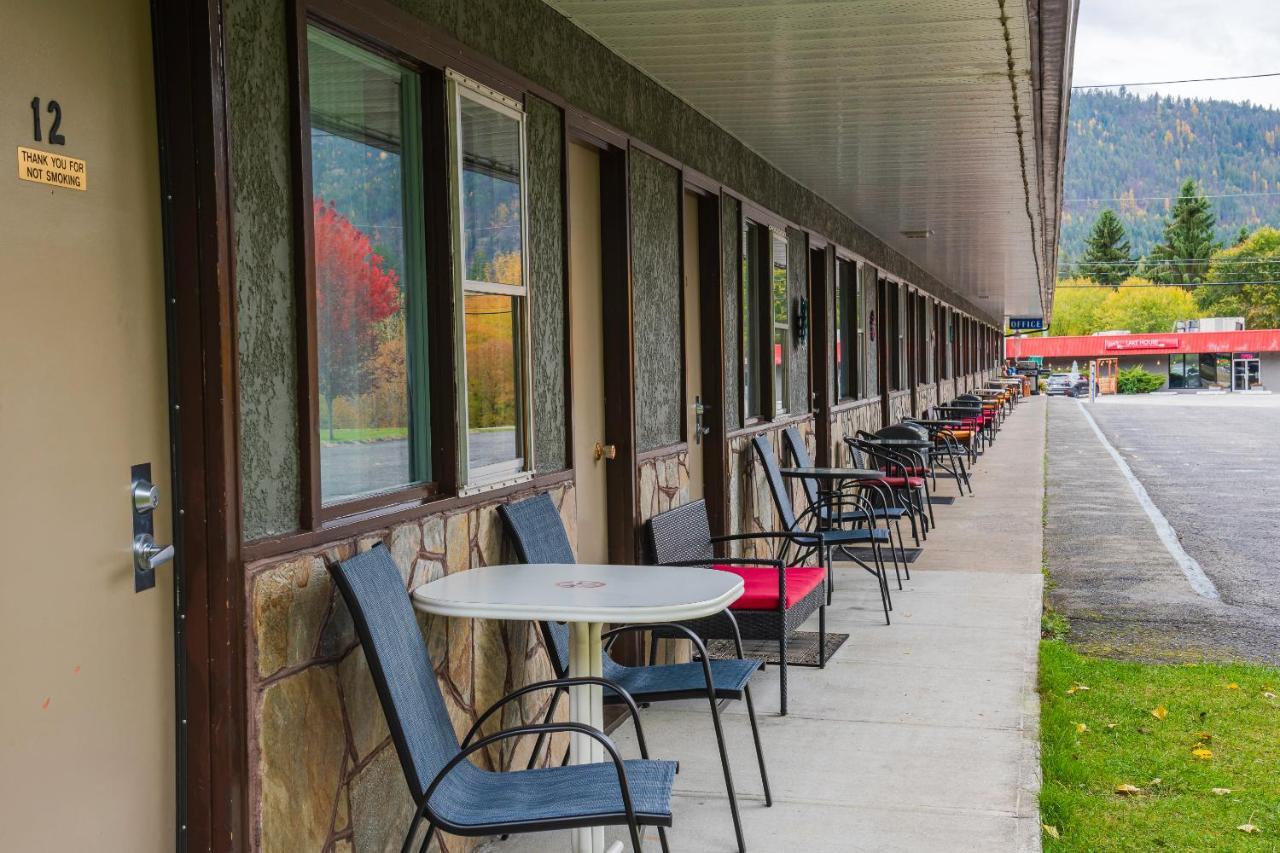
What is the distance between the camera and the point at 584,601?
10.7 ft

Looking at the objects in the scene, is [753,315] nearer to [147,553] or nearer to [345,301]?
[345,301]

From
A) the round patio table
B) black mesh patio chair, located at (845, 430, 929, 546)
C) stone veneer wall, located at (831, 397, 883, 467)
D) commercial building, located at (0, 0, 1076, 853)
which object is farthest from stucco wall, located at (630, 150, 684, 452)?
stone veneer wall, located at (831, 397, 883, 467)

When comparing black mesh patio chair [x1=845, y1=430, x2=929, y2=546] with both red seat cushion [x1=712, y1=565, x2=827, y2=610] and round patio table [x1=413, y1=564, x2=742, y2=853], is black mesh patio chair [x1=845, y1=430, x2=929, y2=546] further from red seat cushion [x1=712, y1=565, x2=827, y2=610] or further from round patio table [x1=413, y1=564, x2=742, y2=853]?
round patio table [x1=413, y1=564, x2=742, y2=853]

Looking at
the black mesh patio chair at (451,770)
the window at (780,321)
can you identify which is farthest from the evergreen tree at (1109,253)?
the black mesh patio chair at (451,770)

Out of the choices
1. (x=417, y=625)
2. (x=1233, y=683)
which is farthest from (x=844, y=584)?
(x=417, y=625)

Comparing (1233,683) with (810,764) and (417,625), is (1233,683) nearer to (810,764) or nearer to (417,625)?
(810,764)

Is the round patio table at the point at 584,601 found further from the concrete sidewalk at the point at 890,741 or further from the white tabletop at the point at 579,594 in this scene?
the concrete sidewalk at the point at 890,741

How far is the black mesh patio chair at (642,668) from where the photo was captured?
3.82 meters

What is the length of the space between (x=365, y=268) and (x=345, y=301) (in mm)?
159

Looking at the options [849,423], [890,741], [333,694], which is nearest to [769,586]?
[890,741]

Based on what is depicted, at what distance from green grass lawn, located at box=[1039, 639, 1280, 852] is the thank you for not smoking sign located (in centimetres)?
319

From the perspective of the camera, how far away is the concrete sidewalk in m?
3.91

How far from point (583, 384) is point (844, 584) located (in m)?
3.47

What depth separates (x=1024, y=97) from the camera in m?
6.36
